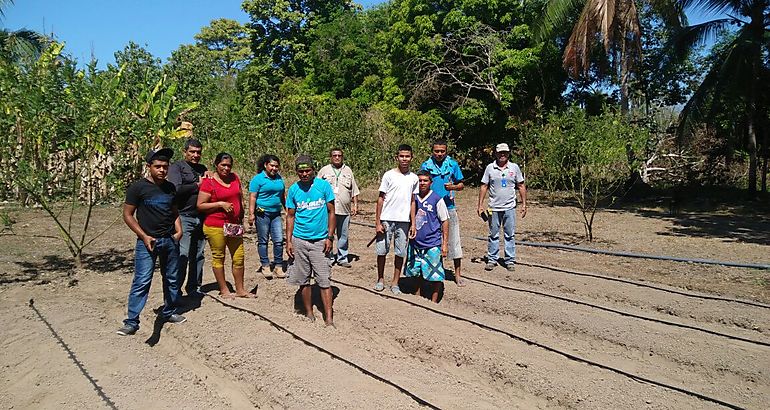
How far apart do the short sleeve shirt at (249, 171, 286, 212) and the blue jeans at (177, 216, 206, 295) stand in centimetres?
88

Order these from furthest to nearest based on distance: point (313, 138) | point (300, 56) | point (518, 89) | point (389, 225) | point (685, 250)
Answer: point (300, 56), point (518, 89), point (313, 138), point (685, 250), point (389, 225)

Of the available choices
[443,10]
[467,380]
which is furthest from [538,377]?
[443,10]

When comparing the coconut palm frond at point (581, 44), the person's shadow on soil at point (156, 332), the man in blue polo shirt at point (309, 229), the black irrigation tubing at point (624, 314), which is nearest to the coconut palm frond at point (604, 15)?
the coconut palm frond at point (581, 44)

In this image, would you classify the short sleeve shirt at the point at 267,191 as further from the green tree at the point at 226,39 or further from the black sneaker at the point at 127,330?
the green tree at the point at 226,39

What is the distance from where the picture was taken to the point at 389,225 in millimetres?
6176

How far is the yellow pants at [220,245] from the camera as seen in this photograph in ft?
18.5

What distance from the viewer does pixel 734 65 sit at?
1545cm

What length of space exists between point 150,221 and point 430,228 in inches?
112

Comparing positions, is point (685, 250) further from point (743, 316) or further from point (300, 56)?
point (300, 56)

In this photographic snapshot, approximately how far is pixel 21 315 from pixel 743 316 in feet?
24.8

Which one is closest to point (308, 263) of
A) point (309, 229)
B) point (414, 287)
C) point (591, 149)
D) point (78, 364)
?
point (309, 229)

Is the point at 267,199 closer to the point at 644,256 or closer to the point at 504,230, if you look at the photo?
the point at 504,230

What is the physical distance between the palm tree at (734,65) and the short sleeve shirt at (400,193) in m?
13.5

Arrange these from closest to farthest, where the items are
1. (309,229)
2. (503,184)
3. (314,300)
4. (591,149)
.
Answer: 1. (309,229)
2. (314,300)
3. (503,184)
4. (591,149)
